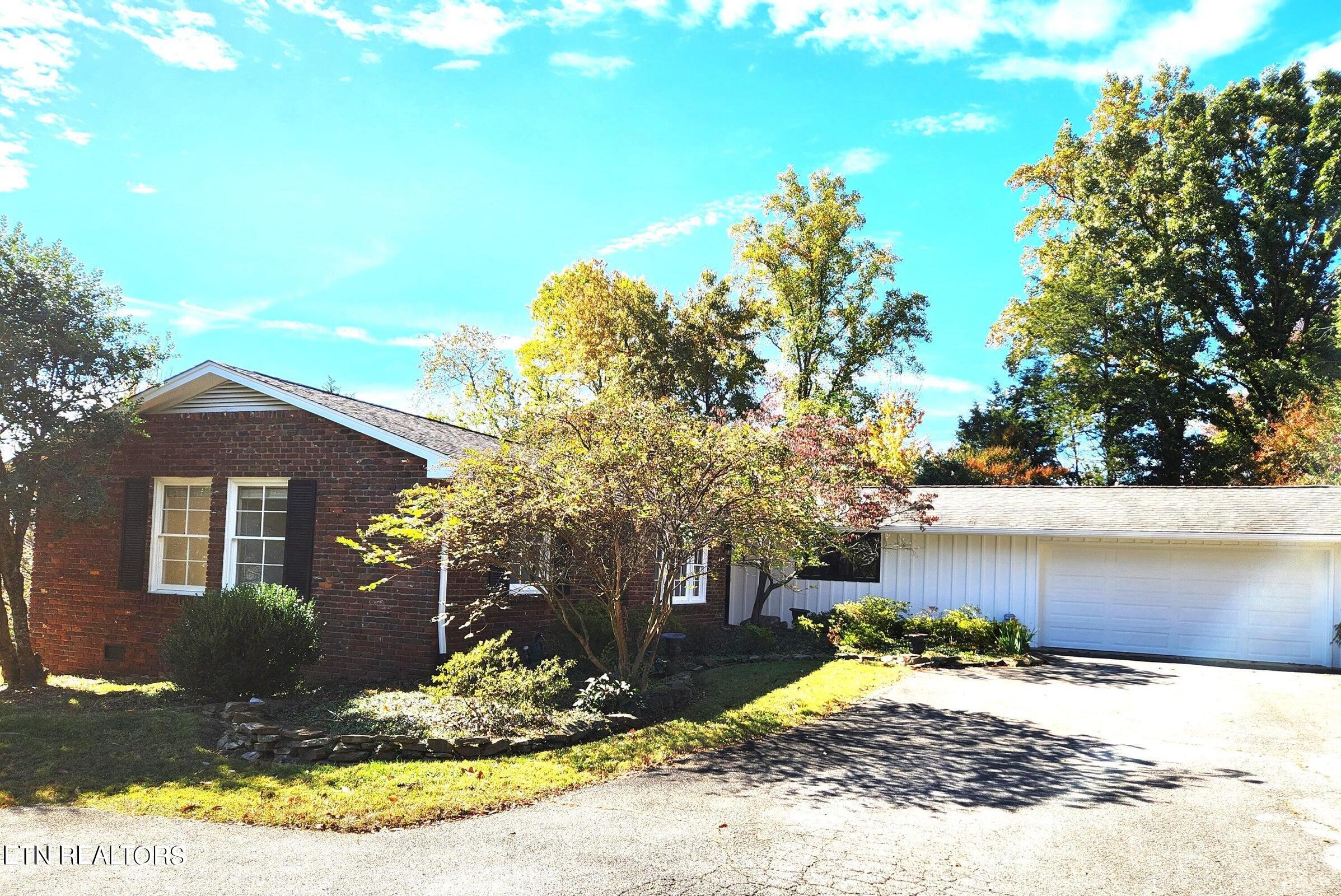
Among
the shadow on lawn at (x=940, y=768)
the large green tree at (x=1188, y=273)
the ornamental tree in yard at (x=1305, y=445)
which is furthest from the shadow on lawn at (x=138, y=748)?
the large green tree at (x=1188, y=273)

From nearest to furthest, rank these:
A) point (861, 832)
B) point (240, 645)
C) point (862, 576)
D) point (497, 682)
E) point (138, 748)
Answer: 1. point (861, 832)
2. point (138, 748)
3. point (497, 682)
4. point (240, 645)
5. point (862, 576)

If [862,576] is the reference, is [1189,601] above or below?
below

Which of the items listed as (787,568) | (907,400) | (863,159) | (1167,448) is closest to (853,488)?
(787,568)

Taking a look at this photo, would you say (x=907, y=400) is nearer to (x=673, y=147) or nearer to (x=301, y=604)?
(x=673, y=147)

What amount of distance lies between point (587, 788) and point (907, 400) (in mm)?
29110

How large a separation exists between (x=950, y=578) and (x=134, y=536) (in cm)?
1493

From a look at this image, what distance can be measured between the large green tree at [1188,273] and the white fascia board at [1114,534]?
564 inches

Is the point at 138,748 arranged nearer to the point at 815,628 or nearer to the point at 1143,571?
the point at 815,628

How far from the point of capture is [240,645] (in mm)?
10078

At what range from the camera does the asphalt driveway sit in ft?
16.7

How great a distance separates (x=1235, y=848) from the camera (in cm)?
589

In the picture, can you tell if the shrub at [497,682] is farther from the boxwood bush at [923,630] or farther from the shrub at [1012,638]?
the shrub at [1012,638]

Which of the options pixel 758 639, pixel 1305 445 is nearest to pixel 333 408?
pixel 758 639

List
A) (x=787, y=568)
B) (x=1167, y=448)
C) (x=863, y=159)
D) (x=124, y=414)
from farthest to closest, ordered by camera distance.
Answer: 1. (x=1167, y=448)
2. (x=863, y=159)
3. (x=787, y=568)
4. (x=124, y=414)
